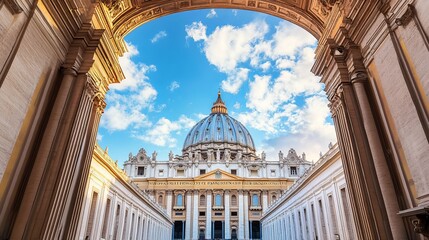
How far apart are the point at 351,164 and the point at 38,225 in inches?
314

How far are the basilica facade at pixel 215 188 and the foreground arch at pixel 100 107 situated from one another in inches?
1974

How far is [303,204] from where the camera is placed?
966 inches

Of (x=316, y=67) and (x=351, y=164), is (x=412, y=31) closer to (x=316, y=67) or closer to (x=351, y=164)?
(x=351, y=164)

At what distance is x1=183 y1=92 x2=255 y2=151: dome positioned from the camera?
83125 millimetres

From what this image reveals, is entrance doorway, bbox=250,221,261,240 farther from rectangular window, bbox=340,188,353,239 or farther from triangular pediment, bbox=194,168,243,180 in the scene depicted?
rectangular window, bbox=340,188,353,239

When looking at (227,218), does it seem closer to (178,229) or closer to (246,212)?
→ (246,212)

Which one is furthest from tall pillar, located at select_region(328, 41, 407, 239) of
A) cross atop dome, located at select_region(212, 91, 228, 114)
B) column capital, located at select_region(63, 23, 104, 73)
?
cross atop dome, located at select_region(212, 91, 228, 114)

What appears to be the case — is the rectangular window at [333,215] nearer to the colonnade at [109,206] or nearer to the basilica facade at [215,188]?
the colonnade at [109,206]

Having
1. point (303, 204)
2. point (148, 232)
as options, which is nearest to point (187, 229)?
point (148, 232)

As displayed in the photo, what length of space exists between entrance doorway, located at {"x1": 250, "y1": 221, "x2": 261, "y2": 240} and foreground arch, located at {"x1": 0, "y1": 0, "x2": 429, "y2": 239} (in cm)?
5197

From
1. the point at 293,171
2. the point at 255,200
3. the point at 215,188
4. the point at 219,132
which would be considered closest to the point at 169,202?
the point at 215,188

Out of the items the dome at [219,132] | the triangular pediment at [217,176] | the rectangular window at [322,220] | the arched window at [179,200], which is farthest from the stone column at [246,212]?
the rectangular window at [322,220]

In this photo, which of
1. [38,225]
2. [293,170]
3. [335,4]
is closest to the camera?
[38,225]

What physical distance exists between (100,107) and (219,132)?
74.7 meters
